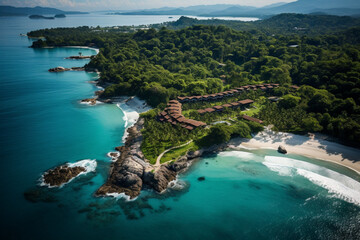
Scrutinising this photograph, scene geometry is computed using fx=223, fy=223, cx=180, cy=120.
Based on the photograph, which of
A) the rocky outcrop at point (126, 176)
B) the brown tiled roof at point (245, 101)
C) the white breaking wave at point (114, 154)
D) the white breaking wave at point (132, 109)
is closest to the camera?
the rocky outcrop at point (126, 176)

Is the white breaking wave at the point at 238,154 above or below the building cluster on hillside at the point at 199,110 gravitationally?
below

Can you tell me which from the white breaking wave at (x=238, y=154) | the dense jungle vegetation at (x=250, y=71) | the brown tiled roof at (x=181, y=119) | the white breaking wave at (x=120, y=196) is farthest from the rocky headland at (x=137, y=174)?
the brown tiled roof at (x=181, y=119)

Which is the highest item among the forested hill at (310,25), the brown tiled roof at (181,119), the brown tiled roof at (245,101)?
the forested hill at (310,25)

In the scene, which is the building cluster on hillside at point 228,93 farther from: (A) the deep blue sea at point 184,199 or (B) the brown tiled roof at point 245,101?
(A) the deep blue sea at point 184,199

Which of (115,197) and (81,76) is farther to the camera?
(81,76)

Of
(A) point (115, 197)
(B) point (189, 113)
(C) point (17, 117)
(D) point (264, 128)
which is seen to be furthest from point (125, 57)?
(A) point (115, 197)

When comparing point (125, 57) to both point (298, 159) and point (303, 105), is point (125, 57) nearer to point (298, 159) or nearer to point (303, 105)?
point (303, 105)
